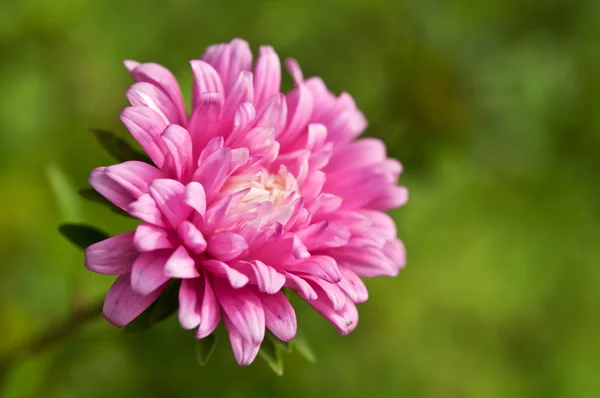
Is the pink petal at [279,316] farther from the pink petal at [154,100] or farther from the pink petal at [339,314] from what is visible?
the pink petal at [154,100]

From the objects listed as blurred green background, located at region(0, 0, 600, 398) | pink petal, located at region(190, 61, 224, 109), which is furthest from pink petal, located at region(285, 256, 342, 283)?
blurred green background, located at region(0, 0, 600, 398)

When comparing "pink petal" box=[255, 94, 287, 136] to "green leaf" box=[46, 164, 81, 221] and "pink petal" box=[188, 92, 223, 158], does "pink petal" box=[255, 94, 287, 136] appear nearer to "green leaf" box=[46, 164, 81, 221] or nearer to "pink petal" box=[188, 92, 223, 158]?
"pink petal" box=[188, 92, 223, 158]

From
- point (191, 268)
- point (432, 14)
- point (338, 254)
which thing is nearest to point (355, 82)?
point (432, 14)

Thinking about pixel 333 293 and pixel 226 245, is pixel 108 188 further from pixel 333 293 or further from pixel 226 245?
pixel 333 293

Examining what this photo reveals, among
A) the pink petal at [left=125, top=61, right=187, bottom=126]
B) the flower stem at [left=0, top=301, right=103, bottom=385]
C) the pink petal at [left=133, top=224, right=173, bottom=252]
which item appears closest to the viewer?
the pink petal at [left=133, top=224, right=173, bottom=252]

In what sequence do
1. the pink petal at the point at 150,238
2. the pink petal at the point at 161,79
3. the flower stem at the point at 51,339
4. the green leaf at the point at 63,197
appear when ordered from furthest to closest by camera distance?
the green leaf at the point at 63,197 → the flower stem at the point at 51,339 → the pink petal at the point at 161,79 → the pink petal at the point at 150,238

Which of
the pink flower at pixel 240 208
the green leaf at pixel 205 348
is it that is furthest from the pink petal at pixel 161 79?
the green leaf at pixel 205 348

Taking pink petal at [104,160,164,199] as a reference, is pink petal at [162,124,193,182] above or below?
Answer: above
